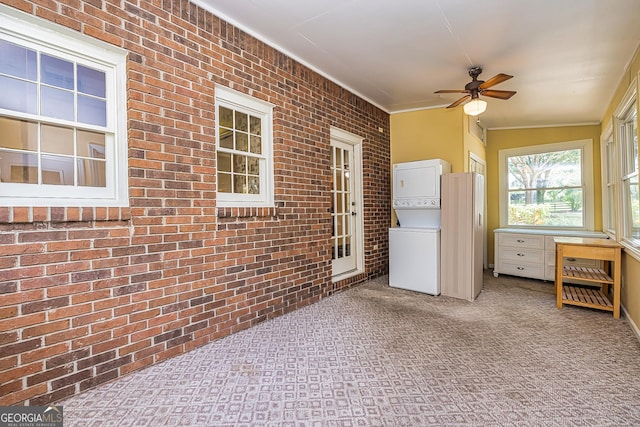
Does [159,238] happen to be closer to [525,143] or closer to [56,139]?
[56,139]

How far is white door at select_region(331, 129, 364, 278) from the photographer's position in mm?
4332

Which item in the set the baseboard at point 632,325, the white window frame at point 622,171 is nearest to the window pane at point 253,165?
the baseboard at point 632,325

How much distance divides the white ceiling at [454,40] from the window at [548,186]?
107 centimetres

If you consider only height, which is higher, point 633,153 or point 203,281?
point 633,153

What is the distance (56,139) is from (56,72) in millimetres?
430

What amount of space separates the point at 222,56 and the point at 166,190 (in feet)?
4.45

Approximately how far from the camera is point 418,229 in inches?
167

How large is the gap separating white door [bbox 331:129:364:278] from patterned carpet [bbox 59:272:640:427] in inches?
51.9

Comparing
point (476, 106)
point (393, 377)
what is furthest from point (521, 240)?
point (393, 377)

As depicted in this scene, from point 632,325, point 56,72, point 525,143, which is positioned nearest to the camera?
point 56,72

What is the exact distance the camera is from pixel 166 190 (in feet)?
7.66

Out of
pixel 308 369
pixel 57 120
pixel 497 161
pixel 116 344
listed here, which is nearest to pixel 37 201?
pixel 57 120

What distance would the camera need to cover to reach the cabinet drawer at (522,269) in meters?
4.76

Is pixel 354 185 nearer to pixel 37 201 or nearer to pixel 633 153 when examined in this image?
pixel 633 153
